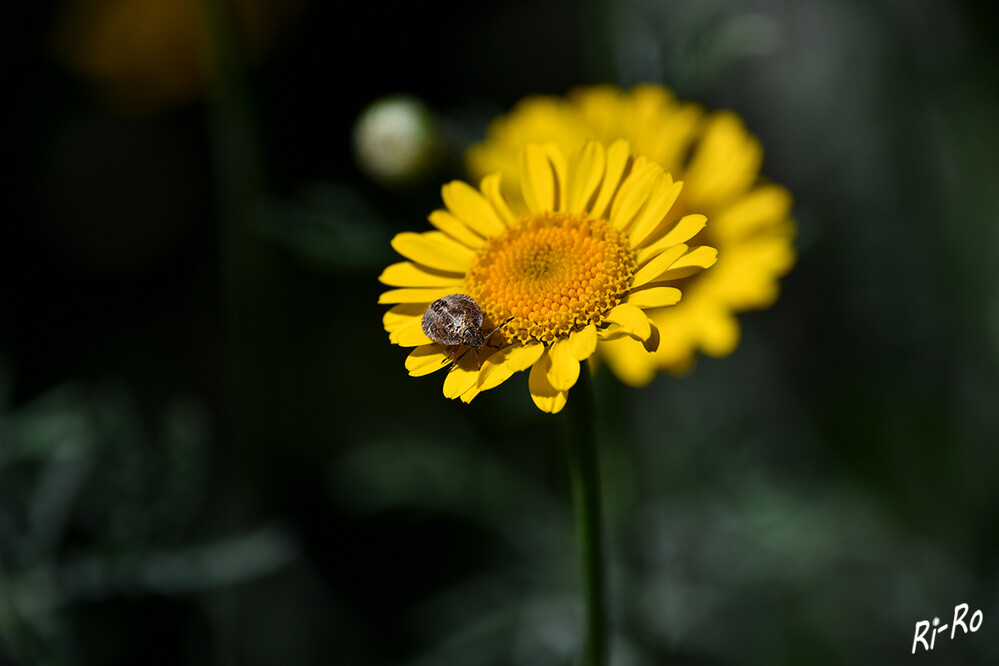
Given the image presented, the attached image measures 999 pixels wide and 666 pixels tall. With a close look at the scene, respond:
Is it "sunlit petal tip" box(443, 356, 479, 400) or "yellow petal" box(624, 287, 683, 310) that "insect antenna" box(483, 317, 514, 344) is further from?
"yellow petal" box(624, 287, 683, 310)

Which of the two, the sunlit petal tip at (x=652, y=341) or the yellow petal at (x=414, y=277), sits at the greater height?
the yellow petal at (x=414, y=277)

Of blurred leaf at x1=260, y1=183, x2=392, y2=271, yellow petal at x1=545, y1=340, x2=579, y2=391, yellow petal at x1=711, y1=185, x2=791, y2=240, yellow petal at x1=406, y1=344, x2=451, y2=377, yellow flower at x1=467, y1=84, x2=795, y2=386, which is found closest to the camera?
yellow petal at x1=545, y1=340, x2=579, y2=391

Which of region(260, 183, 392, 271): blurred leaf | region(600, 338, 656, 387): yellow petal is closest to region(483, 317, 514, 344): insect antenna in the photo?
region(600, 338, 656, 387): yellow petal

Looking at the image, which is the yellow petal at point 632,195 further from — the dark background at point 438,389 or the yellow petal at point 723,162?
the dark background at point 438,389

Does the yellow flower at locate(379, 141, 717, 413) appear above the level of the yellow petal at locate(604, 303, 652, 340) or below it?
above

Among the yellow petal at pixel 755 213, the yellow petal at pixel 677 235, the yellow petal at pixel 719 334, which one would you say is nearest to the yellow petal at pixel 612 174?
the yellow petal at pixel 677 235

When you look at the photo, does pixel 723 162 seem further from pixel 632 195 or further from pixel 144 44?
pixel 144 44

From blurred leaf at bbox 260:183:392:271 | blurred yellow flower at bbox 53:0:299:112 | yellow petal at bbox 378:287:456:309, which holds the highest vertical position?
blurred yellow flower at bbox 53:0:299:112

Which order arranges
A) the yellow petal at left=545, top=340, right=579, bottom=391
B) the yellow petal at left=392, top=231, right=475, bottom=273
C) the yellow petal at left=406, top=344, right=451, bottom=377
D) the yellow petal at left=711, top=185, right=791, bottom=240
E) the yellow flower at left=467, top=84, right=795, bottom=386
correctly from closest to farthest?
1. the yellow petal at left=545, top=340, right=579, bottom=391
2. the yellow petal at left=406, top=344, right=451, bottom=377
3. the yellow petal at left=392, top=231, right=475, bottom=273
4. the yellow flower at left=467, top=84, right=795, bottom=386
5. the yellow petal at left=711, top=185, right=791, bottom=240
